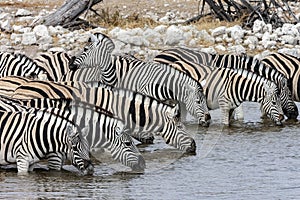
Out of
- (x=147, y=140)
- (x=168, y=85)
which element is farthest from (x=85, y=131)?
(x=168, y=85)

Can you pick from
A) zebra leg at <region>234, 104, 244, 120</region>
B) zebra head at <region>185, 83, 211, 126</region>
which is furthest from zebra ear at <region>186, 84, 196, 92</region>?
zebra leg at <region>234, 104, 244, 120</region>

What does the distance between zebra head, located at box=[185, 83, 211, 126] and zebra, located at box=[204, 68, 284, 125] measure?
1.30ft

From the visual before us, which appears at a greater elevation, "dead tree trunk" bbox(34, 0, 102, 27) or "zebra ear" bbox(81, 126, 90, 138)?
"dead tree trunk" bbox(34, 0, 102, 27)

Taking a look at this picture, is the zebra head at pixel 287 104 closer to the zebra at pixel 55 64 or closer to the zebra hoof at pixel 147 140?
the zebra hoof at pixel 147 140

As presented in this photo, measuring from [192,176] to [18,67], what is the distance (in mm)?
4360

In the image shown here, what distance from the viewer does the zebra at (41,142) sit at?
26.0ft

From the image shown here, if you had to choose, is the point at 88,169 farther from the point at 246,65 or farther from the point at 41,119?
the point at 246,65

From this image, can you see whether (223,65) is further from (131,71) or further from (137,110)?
(137,110)

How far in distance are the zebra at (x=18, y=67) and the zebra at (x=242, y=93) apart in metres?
2.14

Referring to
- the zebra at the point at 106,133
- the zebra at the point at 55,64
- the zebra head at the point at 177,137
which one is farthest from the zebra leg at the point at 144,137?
the zebra at the point at 55,64

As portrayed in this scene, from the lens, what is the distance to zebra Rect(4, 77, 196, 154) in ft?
29.8

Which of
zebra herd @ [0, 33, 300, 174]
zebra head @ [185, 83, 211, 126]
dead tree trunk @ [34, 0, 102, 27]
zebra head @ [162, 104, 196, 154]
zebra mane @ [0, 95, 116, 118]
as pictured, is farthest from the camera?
dead tree trunk @ [34, 0, 102, 27]

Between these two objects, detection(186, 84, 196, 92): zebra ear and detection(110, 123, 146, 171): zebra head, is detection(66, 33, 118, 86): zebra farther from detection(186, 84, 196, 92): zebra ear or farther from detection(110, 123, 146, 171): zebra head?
detection(110, 123, 146, 171): zebra head

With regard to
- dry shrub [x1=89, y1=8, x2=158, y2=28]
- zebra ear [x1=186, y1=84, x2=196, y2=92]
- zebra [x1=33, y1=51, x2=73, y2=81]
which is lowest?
zebra ear [x1=186, y1=84, x2=196, y2=92]
